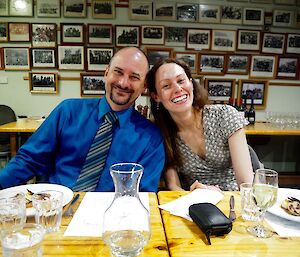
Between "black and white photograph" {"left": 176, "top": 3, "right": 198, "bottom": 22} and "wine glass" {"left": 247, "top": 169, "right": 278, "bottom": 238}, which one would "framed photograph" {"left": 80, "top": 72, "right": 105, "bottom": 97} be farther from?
"wine glass" {"left": 247, "top": 169, "right": 278, "bottom": 238}

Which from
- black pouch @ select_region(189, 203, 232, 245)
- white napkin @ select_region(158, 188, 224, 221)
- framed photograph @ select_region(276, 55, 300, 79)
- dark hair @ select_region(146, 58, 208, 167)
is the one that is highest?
framed photograph @ select_region(276, 55, 300, 79)

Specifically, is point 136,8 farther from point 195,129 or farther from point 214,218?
point 214,218

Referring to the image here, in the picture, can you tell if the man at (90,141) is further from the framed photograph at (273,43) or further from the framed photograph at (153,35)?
the framed photograph at (273,43)

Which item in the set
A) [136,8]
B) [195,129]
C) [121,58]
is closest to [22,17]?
[136,8]

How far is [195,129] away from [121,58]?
0.61m

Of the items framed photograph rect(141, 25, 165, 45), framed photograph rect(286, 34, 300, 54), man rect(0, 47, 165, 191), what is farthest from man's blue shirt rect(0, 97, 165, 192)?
framed photograph rect(286, 34, 300, 54)

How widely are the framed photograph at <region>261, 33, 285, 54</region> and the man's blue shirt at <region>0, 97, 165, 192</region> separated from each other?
3.18 metres

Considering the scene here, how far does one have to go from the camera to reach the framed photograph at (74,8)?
12.0ft

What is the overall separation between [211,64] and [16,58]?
2.74 metres

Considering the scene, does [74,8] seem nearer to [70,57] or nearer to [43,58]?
[70,57]

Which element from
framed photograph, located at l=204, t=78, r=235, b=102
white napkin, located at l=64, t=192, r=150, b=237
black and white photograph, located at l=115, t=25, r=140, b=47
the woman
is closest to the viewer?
white napkin, located at l=64, t=192, r=150, b=237

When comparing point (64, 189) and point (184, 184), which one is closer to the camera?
point (64, 189)

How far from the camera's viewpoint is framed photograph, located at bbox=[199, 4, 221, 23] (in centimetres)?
378

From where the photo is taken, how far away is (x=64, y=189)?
1041 mm
